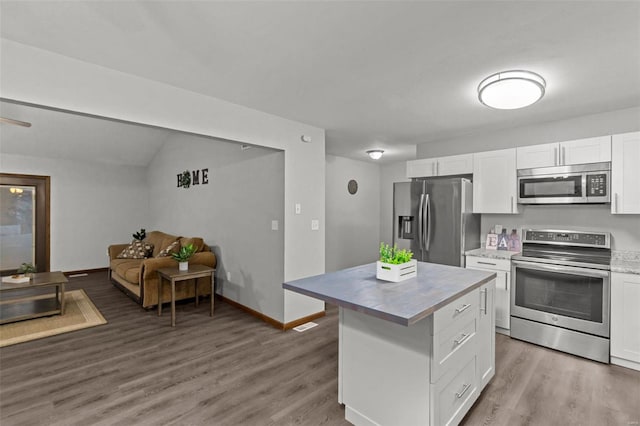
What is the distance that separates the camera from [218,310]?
171 inches

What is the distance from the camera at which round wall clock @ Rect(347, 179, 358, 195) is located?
6.36m

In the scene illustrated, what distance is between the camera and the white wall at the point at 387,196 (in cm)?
683

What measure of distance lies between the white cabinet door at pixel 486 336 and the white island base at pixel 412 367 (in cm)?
4

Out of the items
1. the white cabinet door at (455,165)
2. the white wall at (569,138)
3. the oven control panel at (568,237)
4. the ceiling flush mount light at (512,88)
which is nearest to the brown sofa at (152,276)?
the white cabinet door at (455,165)

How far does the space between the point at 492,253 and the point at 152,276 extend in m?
4.39

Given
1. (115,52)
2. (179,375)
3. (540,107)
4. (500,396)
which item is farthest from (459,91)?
(179,375)

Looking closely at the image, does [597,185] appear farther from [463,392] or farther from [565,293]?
[463,392]

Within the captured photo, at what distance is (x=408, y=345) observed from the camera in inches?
68.4

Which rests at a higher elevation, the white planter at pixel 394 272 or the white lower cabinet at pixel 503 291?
the white planter at pixel 394 272

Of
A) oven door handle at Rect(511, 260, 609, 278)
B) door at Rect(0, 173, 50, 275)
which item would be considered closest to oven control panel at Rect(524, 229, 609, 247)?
oven door handle at Rect(511, 260, 609, 278)

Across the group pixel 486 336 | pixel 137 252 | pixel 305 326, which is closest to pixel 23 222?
pixel 137 252

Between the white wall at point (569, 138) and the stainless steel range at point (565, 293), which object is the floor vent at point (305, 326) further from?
the white wall at point (569, 138)

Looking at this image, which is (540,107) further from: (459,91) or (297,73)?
(297,73)

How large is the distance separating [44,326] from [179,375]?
7.64ft
